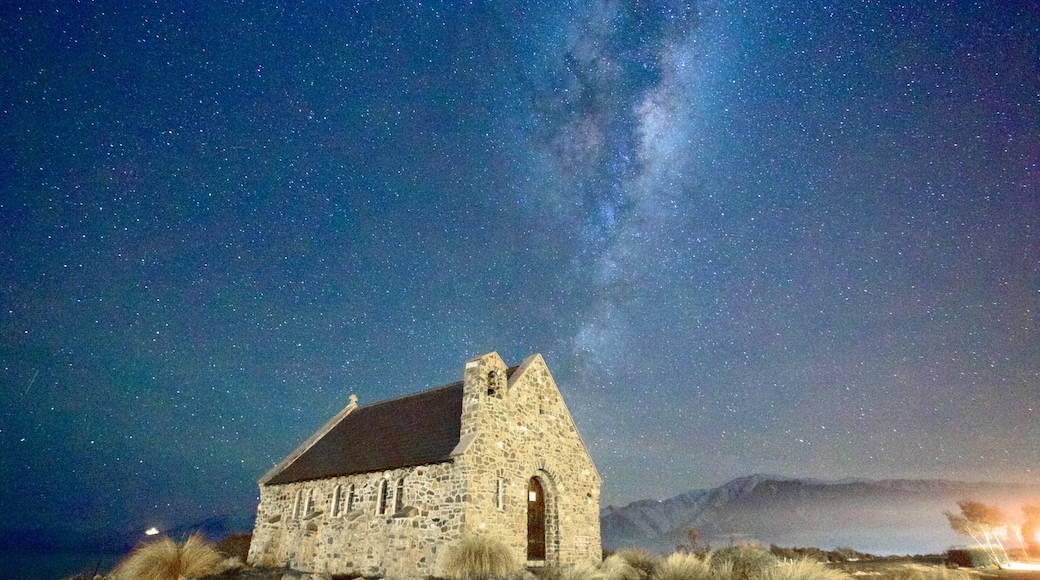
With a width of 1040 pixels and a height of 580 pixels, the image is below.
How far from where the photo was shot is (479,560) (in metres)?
15.5

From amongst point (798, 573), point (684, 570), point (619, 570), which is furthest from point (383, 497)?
point (798, 573)

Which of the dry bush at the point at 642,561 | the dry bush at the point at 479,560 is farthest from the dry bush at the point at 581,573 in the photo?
the dry bush at the point at 642,561

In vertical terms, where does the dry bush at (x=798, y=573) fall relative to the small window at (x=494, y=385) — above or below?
below

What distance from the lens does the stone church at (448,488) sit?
17375 mm

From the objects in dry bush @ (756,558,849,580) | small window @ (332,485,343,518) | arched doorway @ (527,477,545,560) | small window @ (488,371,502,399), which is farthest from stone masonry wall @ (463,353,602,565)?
dry bush @ (756,558,849,580)

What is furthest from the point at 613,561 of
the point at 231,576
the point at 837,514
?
the point at 837,514

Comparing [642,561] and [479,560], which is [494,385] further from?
[642,561]

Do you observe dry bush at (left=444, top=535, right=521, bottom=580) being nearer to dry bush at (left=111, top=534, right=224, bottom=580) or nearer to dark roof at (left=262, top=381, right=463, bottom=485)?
dark roof at (left=262, top=381, right=463, bottom=485)

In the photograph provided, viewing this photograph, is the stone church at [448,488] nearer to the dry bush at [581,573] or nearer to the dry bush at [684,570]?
the dry bush at [581,573]

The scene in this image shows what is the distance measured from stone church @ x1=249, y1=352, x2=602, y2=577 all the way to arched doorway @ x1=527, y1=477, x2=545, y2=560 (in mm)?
41

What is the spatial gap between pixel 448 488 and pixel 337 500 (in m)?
7.39

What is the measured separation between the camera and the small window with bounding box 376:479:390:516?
1933cm

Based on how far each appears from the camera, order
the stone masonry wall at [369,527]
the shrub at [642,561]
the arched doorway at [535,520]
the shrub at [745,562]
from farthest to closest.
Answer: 1. the arched doorway at [535,520]
2. the shrub at [642,561]
3. the stone masonry wall at [369,527]
4. the shrub at [745,562]

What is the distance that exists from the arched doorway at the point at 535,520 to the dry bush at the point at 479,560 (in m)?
3.77
